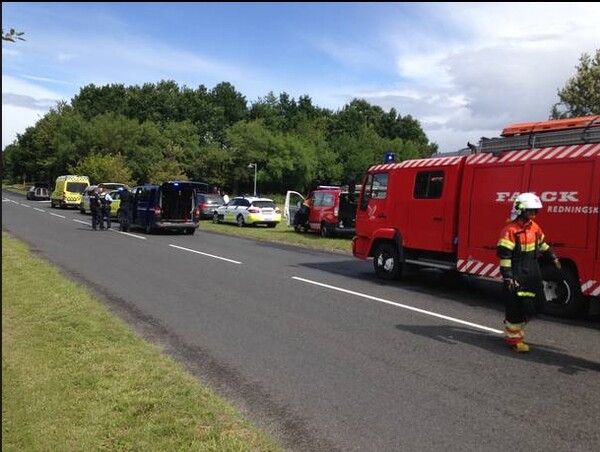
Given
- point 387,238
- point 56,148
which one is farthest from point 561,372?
point 56,148

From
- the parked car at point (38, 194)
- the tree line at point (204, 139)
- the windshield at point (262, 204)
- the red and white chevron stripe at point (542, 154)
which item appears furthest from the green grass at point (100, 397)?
the parked car at point (38, 194)

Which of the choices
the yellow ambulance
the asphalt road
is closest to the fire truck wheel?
the asphalt road

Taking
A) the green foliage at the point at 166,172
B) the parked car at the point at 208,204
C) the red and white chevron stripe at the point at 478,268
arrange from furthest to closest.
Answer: the green foliage at the point at 166,172
the parked car at the point at 208,204
the red and white chevron stripe at the point at 478,268

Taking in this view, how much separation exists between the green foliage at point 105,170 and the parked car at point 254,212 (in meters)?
28.3

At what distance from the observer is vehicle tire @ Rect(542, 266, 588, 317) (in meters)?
8.98

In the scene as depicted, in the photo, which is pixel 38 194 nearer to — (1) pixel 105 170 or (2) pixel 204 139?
(1) pixel 105 170

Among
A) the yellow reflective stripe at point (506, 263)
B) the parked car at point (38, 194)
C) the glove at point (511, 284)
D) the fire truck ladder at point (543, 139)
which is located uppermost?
the fire truck ladder at point (543, 139)

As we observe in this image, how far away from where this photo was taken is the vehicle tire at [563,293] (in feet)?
29.5

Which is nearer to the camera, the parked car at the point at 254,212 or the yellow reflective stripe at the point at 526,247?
the yellow reflective stripe at the point at 526,247

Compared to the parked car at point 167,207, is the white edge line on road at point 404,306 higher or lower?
lower

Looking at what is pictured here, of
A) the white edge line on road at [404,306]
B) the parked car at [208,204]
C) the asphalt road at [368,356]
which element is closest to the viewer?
the asphalt road at [368,356]

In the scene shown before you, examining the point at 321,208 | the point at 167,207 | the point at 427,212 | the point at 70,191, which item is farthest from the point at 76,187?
the point at 427,212

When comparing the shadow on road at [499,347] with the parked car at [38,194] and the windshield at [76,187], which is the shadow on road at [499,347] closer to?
the windshield at [76,187]

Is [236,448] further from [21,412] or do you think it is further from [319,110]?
[319,110]
